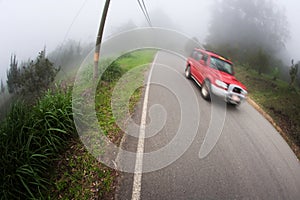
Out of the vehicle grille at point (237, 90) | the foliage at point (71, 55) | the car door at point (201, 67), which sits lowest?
the foliage at point (71, 55)

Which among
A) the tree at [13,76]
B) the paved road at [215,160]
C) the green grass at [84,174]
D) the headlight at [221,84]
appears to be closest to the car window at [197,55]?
the headlight at [221,84]

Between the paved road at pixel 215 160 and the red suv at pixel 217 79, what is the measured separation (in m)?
0.48

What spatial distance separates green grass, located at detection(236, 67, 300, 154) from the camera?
23.2 feet

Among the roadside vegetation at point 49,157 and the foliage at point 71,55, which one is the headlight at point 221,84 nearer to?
the roadside vegetation at point 49,157

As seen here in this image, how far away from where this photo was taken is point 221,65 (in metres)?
7.14

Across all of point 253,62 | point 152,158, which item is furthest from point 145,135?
point 253,62

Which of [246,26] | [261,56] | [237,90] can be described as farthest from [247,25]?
[237,90]

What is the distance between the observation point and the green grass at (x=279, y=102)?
7068mm

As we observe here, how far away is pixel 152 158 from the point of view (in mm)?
3404

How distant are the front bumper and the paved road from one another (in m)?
0.41

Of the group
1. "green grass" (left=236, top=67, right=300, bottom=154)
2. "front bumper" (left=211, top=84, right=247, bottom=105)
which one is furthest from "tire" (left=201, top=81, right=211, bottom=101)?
"green grass" (left=236, top=67, right=300, bottom=154)

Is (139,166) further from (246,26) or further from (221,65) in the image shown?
(246,26)

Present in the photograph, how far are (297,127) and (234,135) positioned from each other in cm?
421

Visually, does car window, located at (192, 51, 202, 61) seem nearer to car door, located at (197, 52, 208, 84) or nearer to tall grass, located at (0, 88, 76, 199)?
car door, located at (197, 52, 208, 84)
